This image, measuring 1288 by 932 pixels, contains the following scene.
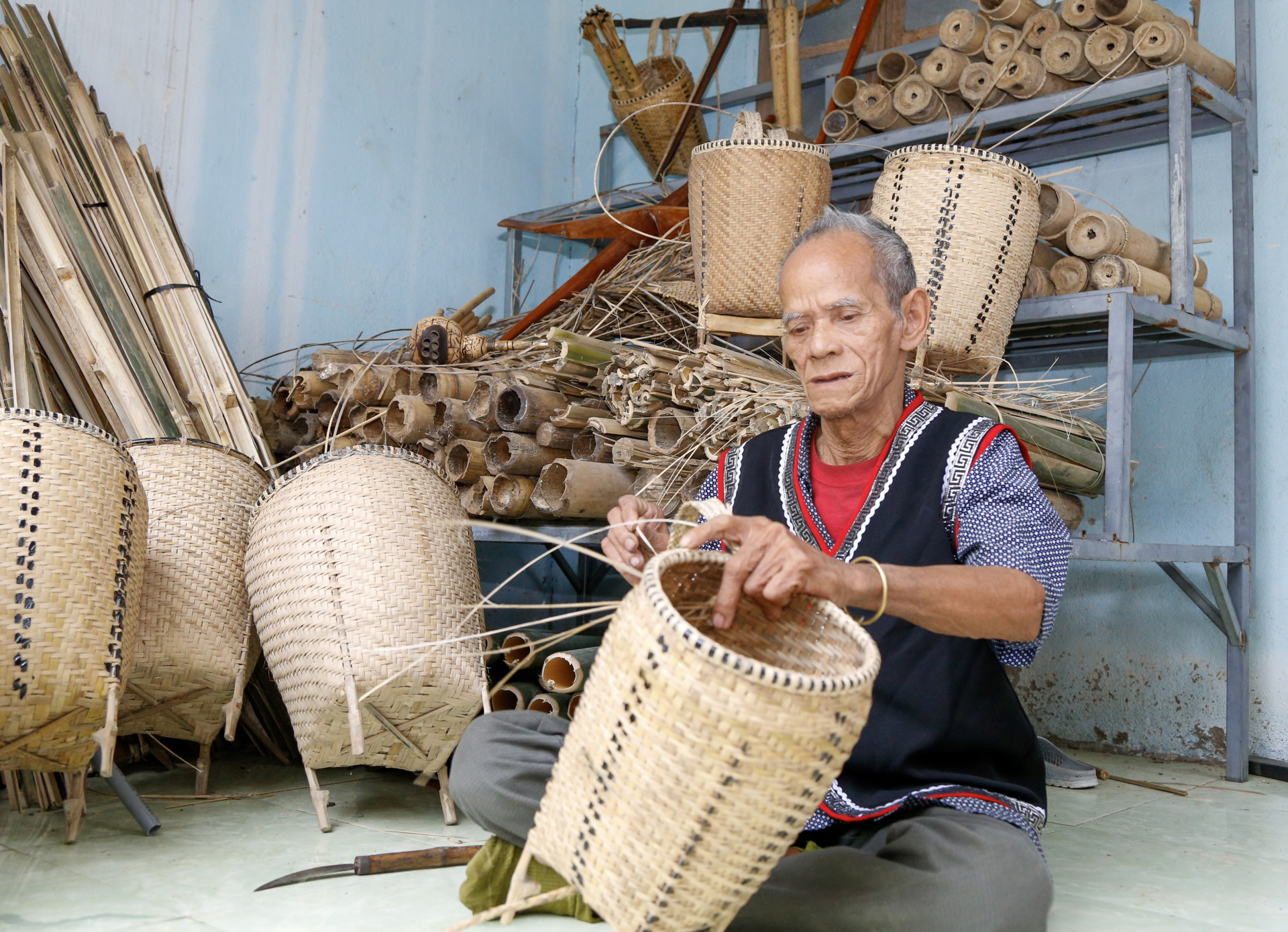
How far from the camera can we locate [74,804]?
7.16ft

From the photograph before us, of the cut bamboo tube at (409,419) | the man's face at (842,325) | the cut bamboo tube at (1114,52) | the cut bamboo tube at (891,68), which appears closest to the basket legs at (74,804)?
the cut bamboo tube at (409,419)

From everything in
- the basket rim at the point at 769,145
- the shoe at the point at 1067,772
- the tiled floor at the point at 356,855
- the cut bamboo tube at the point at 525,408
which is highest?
the basket rim at the point at 769,145

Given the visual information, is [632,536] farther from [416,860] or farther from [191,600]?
[191,600]

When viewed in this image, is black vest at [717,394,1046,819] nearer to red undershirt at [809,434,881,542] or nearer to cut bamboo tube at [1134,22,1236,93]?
red undershirt at [809,434,881,542]

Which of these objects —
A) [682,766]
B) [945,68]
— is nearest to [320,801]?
[682,766]

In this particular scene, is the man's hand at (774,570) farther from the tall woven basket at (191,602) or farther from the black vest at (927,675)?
the tall woven basket at (191,602)

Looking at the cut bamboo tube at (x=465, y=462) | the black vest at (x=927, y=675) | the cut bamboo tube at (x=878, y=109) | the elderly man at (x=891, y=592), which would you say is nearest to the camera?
the elderly man at (x=891, y=592)

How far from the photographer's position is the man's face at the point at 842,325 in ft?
6.09

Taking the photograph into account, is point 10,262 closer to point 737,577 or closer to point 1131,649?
point 737,577

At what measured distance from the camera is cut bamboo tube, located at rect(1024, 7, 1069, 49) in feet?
10.0

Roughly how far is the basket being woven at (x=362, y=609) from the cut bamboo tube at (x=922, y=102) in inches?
74.5

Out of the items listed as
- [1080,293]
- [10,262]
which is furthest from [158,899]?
[1080,293]

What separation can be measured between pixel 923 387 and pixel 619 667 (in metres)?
1.70

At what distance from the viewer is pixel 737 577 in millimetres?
1290
